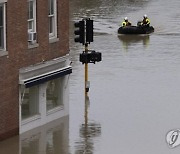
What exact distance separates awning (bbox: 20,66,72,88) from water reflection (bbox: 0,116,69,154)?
1.78 metres

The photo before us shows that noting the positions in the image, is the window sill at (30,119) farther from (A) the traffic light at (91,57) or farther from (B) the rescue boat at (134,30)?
(B) the rescue boat at (134,30)

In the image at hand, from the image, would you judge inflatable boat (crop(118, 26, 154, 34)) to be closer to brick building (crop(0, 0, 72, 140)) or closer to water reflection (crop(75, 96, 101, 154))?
water reflection (crop(75, 96, 101, 154))

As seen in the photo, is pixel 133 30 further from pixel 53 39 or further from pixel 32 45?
pixel 32 45

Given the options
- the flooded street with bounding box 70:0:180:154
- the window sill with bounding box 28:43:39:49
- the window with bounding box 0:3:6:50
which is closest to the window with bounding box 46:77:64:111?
the flooded street with bounding box 70:0:180:154

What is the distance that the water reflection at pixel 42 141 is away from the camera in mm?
27453

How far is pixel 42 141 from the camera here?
28.8 metres

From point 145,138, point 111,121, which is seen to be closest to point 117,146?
point 145,138

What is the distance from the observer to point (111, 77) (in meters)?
42.0

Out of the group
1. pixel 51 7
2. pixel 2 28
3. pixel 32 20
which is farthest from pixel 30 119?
pixel 51 7

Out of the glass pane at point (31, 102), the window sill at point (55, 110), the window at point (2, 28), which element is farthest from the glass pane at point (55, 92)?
the window at point (2, 28)

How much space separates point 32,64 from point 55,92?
2933 millimetres

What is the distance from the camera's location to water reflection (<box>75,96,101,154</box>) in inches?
1086

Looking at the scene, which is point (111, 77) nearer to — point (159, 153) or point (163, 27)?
point (159, 153)

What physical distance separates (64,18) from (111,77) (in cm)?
1027
